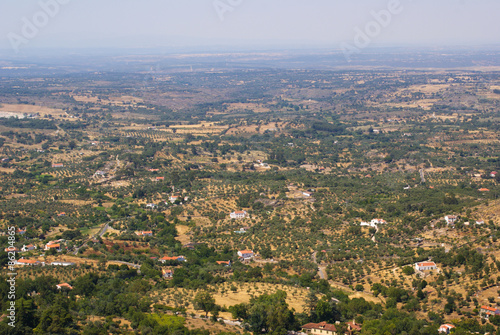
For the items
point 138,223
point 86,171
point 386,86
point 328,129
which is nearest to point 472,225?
point 138,223

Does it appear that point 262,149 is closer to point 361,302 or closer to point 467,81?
point 361,302

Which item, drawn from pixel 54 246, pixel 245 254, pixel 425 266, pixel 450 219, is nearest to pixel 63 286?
pixel 54 246

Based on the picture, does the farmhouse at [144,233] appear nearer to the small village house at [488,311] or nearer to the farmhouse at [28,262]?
the farmhouse at [28,262]

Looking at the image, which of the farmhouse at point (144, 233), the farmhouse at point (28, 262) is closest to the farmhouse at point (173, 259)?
the farmhouse at point (144, 233)

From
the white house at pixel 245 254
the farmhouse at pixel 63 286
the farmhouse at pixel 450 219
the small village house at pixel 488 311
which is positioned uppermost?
the farmhouse at pixel 450 219

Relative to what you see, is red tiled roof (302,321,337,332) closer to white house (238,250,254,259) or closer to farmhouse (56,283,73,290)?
white house (238,250,254,259)

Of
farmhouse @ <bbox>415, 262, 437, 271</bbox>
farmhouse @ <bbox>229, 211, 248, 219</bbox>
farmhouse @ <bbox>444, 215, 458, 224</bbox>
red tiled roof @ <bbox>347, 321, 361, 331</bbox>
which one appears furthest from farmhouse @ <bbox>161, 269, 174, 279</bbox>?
farmhouse @ <bbox>444, 215, 458, 224</bbox>

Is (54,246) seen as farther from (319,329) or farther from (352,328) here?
(352,328)
